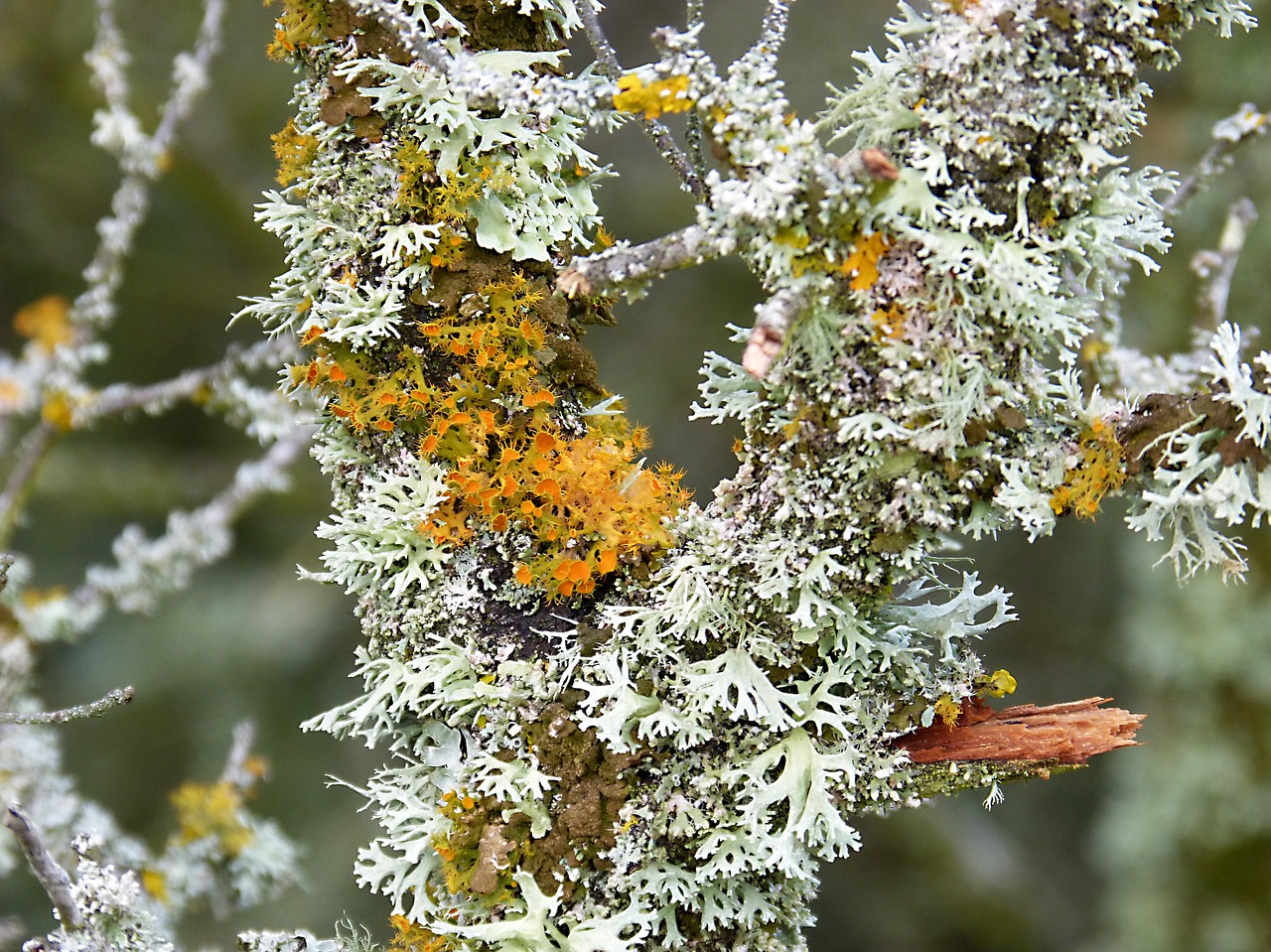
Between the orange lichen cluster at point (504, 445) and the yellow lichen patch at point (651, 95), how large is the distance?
0.24m

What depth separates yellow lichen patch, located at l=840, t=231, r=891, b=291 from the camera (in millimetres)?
961

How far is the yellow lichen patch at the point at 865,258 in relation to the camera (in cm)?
96

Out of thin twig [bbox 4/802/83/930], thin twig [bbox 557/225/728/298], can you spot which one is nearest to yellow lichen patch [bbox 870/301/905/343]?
thin twig [bbox 557/225/728/298]

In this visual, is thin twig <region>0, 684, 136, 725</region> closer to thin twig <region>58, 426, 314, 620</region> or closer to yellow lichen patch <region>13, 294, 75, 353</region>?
thin twig <region>58, 426, 314, 620</region>

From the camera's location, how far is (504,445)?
1.12 metres

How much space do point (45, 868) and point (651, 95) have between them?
1.00 metres

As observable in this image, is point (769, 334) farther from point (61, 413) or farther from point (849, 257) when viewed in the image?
point (61, 413)

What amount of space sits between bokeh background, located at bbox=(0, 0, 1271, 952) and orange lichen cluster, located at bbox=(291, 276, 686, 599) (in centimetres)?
229

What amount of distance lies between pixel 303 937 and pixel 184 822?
811 millimetres

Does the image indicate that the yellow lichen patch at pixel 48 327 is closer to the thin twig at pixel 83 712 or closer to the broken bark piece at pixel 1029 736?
the thin twig at pixel 83 712

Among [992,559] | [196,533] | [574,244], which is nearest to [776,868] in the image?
[574,244]

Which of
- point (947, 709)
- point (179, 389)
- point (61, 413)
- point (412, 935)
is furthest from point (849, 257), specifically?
point (61, 413)

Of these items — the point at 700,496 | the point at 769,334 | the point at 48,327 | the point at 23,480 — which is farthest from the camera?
the point at 700,496

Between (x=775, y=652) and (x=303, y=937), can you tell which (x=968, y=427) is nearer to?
(x=775, y=652)
